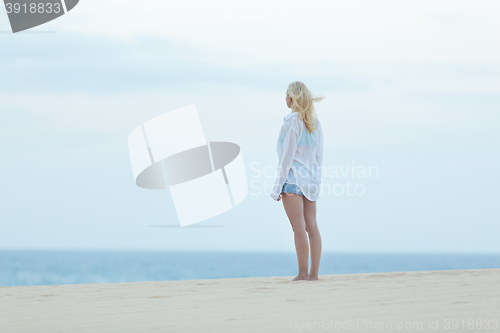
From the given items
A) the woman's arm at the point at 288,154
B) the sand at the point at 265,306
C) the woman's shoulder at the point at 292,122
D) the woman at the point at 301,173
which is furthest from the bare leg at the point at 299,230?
the woman's shoulder at the point at 292,122

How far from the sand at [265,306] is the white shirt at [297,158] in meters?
0.73

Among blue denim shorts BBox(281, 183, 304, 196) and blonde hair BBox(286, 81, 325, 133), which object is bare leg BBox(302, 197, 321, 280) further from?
blonde hair BBox(286, 81, 325, 133)

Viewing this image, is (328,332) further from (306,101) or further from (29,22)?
(29,22)

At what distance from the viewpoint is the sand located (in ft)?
6.99

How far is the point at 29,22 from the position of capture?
928 centimetres

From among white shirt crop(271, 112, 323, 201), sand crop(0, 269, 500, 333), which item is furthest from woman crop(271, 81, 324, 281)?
sand crop(0, 269, 500, 333)

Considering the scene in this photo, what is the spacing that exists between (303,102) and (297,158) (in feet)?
1.42

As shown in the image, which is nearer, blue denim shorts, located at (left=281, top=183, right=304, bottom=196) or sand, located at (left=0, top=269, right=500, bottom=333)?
sand, located at (left=0, top=269, right=500, bottom=333)

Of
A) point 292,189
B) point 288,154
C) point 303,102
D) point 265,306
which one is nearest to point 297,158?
point 288,154

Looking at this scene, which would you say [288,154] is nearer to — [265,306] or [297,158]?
[297,158]

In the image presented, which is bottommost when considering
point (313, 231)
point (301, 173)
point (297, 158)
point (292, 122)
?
point (313, 231)

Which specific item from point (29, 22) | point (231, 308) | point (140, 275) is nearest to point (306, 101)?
point (231, 308)

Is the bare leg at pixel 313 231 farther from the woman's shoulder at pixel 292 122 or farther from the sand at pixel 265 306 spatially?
the woman's shoulder at pixel 292 122

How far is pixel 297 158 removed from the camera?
155 inches
